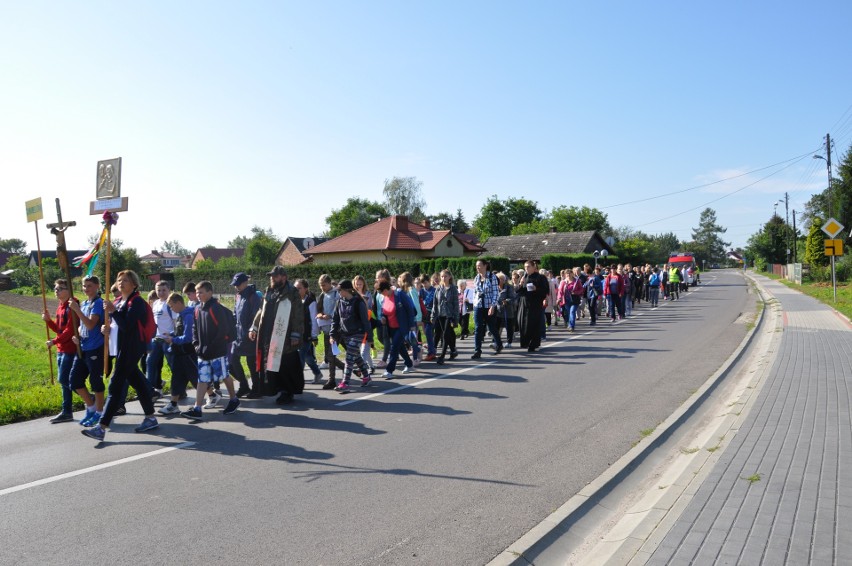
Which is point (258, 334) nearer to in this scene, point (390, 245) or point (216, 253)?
point (390, 245)

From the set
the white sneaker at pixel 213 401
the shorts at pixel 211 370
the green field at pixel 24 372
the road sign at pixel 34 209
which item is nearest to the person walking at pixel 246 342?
the white sneaker at pixel 213 401

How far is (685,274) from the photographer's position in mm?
42344

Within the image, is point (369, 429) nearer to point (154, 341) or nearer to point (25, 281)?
point (154, 341)

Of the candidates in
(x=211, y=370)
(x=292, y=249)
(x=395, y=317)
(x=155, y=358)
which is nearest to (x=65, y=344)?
(x=155, y=358)

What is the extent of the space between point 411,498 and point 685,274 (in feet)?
135

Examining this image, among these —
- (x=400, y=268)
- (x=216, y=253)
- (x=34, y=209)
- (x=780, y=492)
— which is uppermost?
(x=216, y=253)

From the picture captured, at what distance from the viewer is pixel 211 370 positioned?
26.9ft

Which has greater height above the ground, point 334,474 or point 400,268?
point 400,268

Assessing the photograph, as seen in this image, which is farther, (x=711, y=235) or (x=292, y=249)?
(x=711, y=235)

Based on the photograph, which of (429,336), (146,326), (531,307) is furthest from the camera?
(531,307)

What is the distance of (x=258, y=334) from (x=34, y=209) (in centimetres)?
577

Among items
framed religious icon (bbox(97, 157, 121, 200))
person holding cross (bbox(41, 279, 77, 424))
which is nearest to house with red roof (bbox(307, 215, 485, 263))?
framed religious icon (bbox(97, 157, 121, 200))

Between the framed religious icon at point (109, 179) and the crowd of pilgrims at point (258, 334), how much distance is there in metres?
1.31

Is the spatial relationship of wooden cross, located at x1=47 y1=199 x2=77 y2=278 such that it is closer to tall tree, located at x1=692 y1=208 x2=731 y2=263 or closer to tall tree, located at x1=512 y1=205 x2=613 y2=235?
tall tree, located at x1=512 y1=205 x2=613 y2=235
